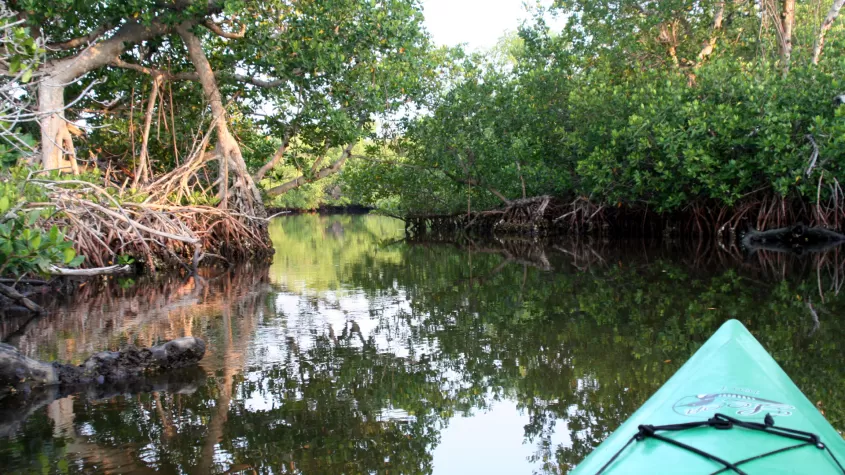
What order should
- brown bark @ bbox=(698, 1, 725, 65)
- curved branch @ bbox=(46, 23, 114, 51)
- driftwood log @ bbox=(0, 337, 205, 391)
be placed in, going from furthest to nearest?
1. brown bark @ bbox=(698, 1, 725, 65)
2. curved branch @ bbox=(46, 23, 114, 51)
3. driftwood log @ bbox=(0, 337, 205, 391)

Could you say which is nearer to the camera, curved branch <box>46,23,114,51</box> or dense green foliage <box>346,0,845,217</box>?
curved branch <box>46,23,114,51</box>

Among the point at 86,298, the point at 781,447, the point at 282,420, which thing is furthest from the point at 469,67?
the point at 781,447

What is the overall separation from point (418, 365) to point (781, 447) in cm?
239

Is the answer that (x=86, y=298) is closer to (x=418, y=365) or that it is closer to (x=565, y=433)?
(x=418, y=365)

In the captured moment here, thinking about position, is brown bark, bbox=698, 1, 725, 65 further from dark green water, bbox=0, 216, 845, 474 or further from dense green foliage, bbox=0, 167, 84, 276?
dense green foliage, bbox=0, 167, 84, 276

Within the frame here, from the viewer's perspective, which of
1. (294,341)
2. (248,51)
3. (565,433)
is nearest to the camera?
(565,433)

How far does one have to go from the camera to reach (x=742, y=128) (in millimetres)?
10977

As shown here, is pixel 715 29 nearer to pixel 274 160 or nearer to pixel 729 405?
pixel 274 160

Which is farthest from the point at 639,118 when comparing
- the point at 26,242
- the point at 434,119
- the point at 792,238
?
the point at 26,242

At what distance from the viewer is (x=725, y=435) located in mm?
2119

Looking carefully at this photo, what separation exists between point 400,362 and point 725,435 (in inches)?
93.9

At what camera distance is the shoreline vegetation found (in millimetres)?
9453

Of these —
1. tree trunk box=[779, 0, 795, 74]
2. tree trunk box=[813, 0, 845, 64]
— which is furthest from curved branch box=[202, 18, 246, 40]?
tree trunk box=[813, 0, 845, 64]

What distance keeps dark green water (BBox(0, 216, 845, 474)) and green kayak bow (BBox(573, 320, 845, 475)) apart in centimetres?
52
